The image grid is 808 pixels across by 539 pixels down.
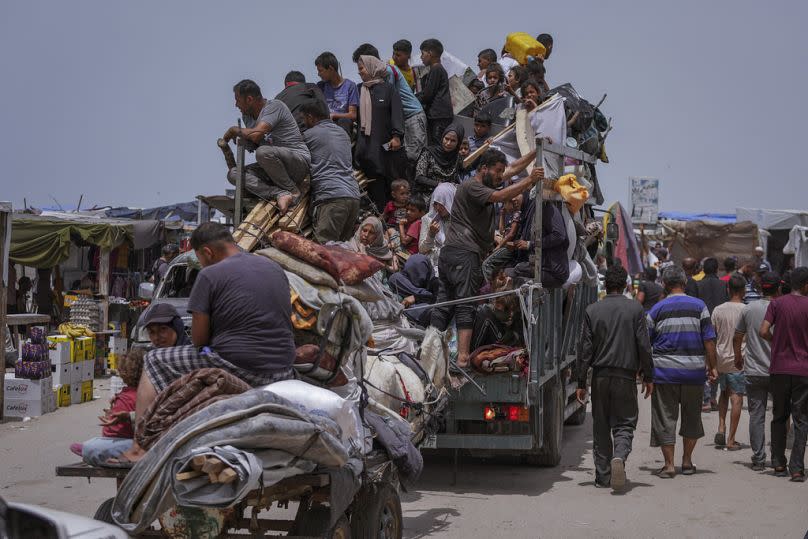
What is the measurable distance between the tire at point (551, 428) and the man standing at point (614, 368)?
36cm

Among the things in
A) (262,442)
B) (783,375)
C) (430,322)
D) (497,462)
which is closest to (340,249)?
(430,322)

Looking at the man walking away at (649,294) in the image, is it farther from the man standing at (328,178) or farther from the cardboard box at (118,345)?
the cardboard box at (118,345)

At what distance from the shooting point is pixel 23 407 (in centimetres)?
1469

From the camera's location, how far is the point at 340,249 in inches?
329

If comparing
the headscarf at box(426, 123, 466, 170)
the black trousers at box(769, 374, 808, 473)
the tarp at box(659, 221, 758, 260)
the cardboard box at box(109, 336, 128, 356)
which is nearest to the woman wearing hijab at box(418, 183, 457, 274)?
the headscarf at box(426, 123, 466, 170)

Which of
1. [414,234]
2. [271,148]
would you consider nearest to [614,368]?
[414,234]

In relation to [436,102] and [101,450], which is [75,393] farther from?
[101,450]

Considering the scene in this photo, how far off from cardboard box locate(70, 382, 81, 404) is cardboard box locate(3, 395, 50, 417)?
4.23 ft

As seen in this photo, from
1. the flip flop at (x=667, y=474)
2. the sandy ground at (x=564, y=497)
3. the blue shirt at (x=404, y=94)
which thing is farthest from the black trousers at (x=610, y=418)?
the blue shirt at (x=404, y=94)

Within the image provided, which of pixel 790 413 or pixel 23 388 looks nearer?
pixel 790 413

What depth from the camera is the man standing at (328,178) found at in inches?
409

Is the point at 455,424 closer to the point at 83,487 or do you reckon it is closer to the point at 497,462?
the point at 497,462

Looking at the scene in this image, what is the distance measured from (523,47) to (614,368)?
6.79 m

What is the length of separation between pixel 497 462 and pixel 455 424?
6.61 feet
